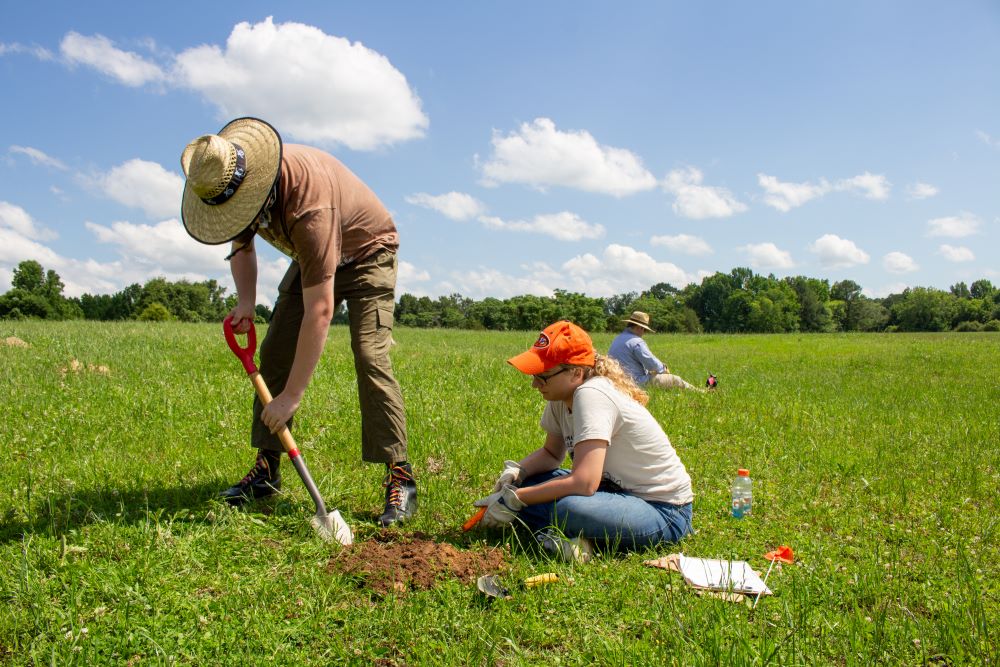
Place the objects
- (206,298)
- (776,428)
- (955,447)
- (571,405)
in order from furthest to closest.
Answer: (206,298) < (776,428) < (955,447) < (571,405)

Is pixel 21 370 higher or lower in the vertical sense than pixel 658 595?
higher

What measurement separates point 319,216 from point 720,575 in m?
2.71

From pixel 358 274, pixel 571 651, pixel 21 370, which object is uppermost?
pixel 358 274

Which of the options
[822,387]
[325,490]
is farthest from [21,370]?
[822,387]

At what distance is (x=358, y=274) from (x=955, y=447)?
635 centimetres

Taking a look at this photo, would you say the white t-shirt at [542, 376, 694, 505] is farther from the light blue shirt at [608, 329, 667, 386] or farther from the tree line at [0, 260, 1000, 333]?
the tree line at [0, 260, 1000, 333]

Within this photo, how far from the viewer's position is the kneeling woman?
3359 mm

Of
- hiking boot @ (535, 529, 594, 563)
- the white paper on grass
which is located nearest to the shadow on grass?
hiking boot @ (535, 529, 594, 563)

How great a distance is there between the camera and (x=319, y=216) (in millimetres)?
3359

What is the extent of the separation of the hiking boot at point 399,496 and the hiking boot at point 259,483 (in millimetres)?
750

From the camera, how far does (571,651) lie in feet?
8.27

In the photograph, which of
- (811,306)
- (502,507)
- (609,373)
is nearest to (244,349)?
(502,507)

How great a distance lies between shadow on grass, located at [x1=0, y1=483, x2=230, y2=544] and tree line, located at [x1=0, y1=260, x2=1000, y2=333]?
2834 inches

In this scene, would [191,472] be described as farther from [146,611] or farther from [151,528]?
[146,611]
